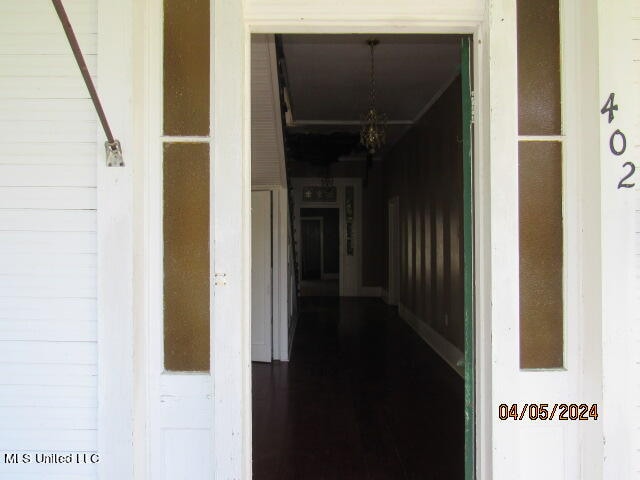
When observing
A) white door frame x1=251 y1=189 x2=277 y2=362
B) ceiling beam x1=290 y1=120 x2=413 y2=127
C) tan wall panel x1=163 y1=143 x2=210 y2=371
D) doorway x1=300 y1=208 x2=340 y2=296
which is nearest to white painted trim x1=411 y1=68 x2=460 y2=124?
ceiling beam x1=290 y1=120 x2=413 y2=127

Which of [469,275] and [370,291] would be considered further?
[370,291]

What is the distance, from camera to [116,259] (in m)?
1.79

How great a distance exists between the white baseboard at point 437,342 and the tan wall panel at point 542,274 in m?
2.35

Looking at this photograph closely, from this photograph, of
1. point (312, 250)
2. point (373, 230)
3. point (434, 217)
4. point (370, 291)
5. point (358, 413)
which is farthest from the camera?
point (312, 250)

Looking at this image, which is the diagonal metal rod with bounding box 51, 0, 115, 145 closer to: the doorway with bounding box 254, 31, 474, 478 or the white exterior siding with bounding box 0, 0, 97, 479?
the white exterior siding with bounding box 0, 0, 97, 479

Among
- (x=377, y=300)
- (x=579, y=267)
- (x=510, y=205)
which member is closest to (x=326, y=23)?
(x=510, y=205)

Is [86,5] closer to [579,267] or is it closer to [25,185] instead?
[25,185]

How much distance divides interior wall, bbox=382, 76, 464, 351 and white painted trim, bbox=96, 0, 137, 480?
121 inches

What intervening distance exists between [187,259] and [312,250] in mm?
15055

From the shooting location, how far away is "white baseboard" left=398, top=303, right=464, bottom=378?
207 inches

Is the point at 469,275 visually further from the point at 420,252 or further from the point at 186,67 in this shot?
the point at 420,252

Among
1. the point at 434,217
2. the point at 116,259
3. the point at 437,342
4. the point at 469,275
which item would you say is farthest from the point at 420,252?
the point at 116,259

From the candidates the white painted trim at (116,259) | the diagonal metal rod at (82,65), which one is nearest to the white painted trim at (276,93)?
the white painted trim at (116,259)
